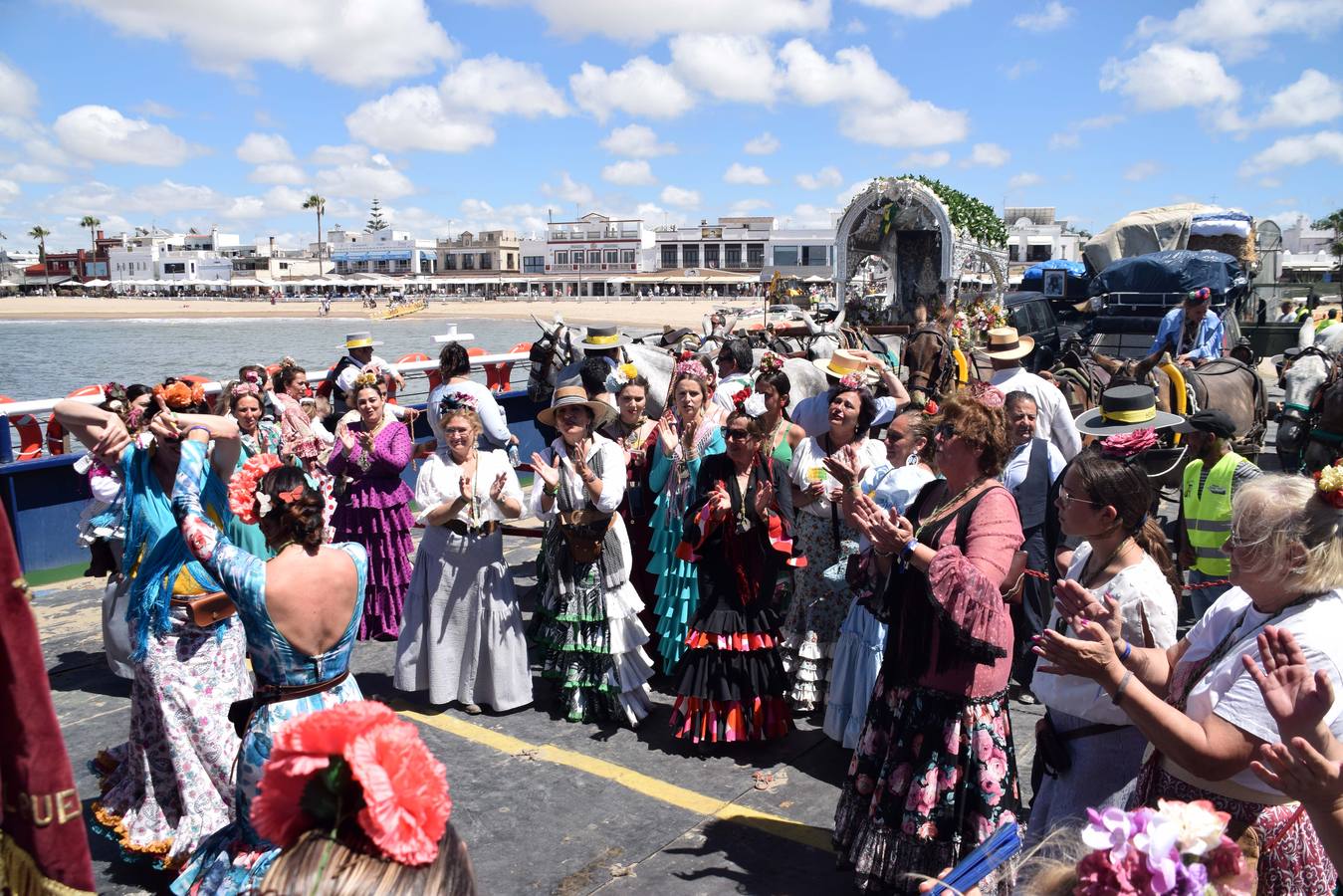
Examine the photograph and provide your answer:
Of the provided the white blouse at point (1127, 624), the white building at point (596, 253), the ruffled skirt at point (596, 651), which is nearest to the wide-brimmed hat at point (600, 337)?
the ruffled skirt at point (596, 651)

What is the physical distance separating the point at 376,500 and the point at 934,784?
4.74 metres

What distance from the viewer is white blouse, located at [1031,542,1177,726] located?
9.73ft

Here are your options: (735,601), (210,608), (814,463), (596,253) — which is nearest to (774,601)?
(735,601)

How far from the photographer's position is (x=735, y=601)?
488 centimetres

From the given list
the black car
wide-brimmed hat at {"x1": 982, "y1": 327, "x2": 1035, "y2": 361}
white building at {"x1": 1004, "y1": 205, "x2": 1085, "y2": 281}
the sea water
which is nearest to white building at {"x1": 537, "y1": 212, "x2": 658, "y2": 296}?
the sea water

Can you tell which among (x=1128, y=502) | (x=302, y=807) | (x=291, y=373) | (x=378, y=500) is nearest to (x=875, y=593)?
(x=1128, y=502)

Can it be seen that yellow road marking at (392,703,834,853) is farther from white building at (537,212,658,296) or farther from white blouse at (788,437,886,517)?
white building at (537,212,658,296)

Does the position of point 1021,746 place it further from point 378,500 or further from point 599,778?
point 378,500

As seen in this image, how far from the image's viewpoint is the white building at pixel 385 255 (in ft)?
404

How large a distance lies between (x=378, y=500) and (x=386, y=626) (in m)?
0.93

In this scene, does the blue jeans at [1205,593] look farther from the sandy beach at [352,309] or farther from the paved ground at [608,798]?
the sandy beach at [352,309]

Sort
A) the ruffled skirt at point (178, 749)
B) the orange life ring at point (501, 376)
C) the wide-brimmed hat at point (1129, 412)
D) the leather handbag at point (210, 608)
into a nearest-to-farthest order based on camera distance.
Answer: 1. the leather handbag at point (210, 608)
2. the ruffled skirt at point (178, 749)
3. the wide-brimmed hat at point (1129, 412)
4. the orange life ring at point (501, 376)

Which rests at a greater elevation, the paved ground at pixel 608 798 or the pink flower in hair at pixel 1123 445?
the pink flower in hair at pixel 1123 445

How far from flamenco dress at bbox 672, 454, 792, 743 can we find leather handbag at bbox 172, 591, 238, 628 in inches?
86.1
